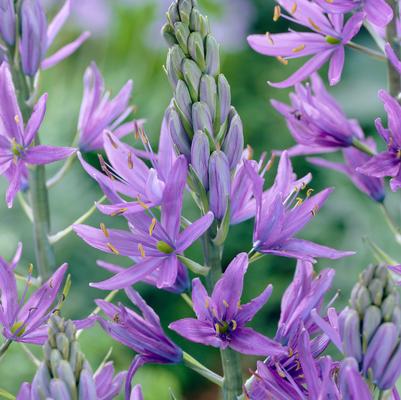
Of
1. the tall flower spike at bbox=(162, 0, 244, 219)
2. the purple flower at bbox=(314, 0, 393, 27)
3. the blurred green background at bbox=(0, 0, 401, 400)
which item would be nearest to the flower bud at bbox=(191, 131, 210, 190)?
Answer: the tall flower spike at bbox=(162, 0, 244, 219)

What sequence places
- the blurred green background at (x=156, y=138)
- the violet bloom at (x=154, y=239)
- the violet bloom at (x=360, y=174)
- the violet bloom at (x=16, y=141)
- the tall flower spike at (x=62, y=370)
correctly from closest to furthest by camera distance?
1. the tall flower spike at (x=62, y=370)
2. the violet bloom at (x=154, y=239)
3. the violet bloom at (x=16, y=141)
4. the violet bloom at (x=360, y=174)
5. the blurred green background at (x=156, y=138)

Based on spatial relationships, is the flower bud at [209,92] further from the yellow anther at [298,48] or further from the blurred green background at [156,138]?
the blurred green background at [156,138]

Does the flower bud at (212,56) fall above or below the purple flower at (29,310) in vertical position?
above

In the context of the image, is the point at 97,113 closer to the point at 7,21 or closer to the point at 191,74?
the point at 7,21

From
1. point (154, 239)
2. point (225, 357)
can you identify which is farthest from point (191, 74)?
point (225, 357)

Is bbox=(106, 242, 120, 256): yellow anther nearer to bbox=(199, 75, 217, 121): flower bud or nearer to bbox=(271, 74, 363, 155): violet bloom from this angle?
bbox=(199, 75, 217, 121): flower bud

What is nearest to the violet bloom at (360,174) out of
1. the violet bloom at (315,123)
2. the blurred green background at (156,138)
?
the violet bloom at (315,123)
